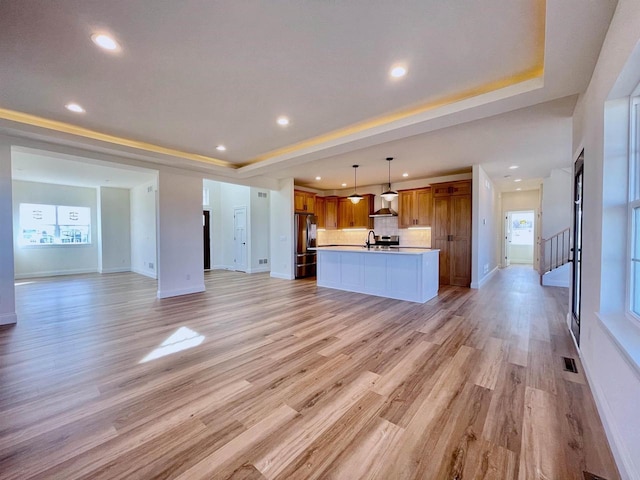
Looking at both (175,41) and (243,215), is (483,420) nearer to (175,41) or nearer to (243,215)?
(175,41)

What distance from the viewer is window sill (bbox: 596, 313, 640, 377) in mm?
1334

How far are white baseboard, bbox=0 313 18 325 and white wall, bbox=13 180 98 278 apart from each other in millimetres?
5591

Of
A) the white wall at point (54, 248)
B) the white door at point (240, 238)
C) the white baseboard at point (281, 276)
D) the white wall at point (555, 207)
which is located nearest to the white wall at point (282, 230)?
the white baseboard at point (281, 276)

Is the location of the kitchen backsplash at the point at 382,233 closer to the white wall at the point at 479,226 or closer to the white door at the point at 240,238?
the white wall at the point at 479,226

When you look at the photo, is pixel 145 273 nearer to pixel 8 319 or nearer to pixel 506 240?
pixel 8 319

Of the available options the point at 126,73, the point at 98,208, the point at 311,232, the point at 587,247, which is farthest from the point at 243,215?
the point at 587,247

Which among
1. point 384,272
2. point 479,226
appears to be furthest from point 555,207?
point 384,272

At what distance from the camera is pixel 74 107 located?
332cm

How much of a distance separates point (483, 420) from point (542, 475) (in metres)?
0.43

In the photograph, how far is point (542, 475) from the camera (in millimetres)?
1408

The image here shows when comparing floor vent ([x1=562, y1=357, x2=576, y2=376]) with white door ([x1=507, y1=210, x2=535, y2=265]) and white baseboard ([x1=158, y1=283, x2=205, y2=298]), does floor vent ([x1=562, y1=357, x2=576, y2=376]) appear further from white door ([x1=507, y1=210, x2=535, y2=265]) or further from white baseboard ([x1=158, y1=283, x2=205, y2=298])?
white door ([x1=507, y1=210, x2=535, y2=265])

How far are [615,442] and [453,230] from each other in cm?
558

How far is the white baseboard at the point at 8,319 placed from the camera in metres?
3.88

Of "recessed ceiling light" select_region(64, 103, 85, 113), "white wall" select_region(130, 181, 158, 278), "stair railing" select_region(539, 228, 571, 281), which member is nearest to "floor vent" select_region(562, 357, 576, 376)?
"stair railing" select_region(539, 228, 571, 281)
